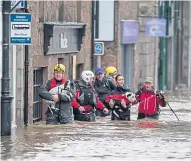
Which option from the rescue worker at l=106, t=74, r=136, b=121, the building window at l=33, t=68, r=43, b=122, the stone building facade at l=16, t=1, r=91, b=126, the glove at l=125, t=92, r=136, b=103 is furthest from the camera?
the building window at l=33, t=68, r=43, b=122

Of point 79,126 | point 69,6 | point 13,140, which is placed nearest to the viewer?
point 13,140

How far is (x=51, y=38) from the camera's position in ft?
96.3

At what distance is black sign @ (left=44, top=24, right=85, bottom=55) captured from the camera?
28609 mm

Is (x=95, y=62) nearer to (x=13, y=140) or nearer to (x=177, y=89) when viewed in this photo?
(x=177, y=89)

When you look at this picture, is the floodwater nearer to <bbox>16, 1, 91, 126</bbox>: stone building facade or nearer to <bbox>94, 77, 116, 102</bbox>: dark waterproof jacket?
<bbox>16, 1, 91, 126</bbox>: stone building facade

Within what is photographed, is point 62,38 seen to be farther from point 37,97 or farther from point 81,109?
point 81,109

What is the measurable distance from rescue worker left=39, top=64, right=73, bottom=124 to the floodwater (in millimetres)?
354

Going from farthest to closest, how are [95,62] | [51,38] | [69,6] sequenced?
[95,62] < [69,6] < [51,38]

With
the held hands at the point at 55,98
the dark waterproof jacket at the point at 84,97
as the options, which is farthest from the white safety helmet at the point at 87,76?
the held hands at the point at 55,98

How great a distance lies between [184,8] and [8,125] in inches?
1496

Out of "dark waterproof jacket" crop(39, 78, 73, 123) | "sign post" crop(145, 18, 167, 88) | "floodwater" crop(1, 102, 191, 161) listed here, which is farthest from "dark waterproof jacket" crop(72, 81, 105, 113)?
"sign post" crop(145, 18, 167, 88)

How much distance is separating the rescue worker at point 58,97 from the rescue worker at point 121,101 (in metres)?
1.87

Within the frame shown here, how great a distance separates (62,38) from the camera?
31250 millimetres

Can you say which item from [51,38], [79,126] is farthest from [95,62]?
[79,126]
